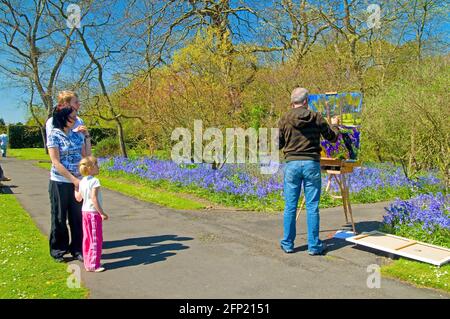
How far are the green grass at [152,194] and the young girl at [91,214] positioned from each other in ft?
12.6

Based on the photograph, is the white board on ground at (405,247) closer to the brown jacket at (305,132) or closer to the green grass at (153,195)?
the brown jacket at (305,132)

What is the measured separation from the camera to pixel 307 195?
5207 millimetres

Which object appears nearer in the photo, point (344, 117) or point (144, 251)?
point (144, 251)

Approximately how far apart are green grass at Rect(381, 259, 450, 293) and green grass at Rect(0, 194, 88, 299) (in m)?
3.31

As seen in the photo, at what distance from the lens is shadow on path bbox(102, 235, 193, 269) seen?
4.89m

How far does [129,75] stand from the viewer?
49.9 ft

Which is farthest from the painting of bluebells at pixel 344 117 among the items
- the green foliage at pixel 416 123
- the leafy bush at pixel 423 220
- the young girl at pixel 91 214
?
the young girl at pixel 91 214

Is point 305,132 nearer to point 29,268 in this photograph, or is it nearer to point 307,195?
point 307,195

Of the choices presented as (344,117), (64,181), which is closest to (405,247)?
(344,117)

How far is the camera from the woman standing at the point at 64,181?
4747mm

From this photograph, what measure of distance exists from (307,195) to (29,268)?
134 inches

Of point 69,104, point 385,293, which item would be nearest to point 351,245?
point 385,293
